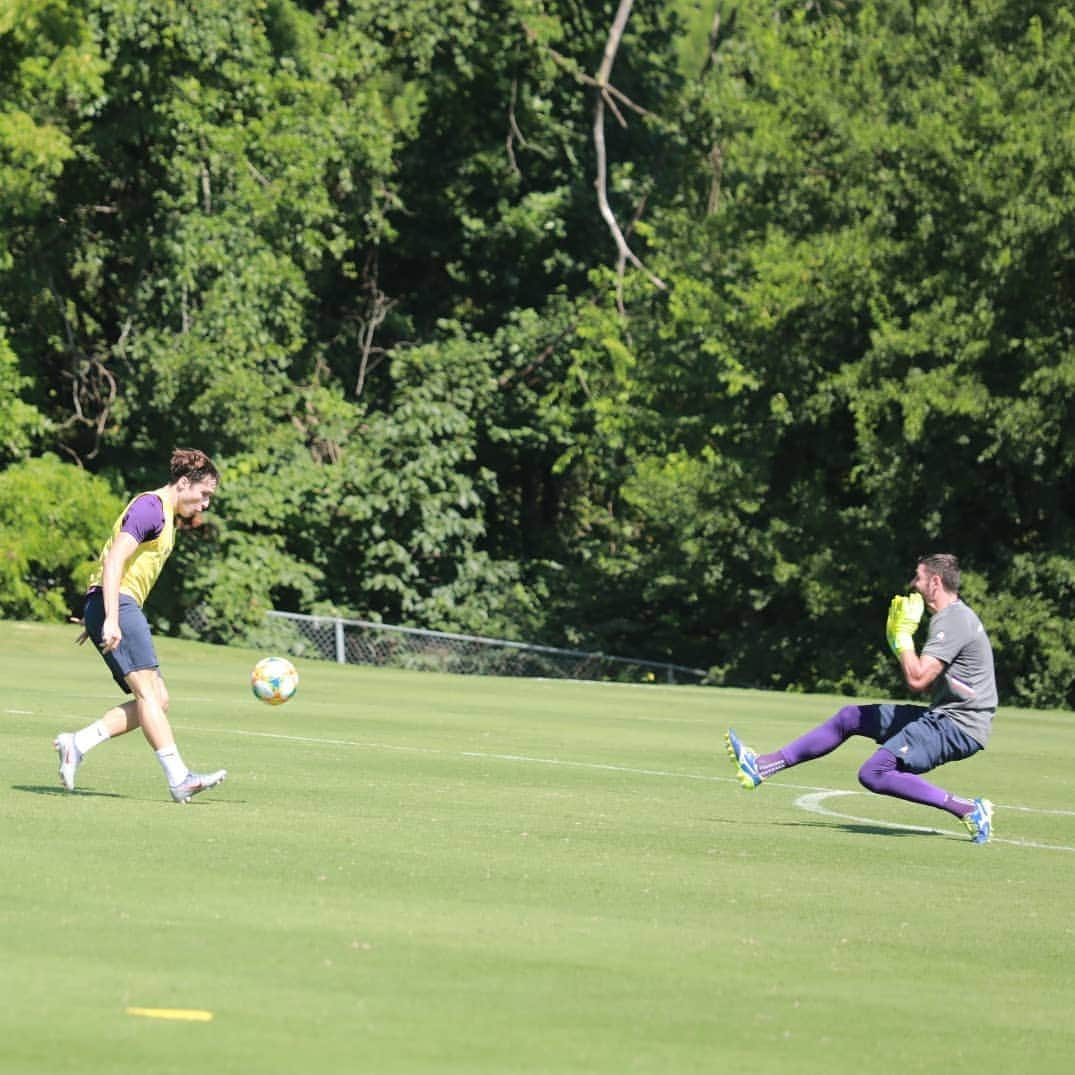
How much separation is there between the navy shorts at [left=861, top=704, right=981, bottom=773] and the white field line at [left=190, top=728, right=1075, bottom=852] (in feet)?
2.32

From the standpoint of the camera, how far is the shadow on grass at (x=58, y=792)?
12.1 meters

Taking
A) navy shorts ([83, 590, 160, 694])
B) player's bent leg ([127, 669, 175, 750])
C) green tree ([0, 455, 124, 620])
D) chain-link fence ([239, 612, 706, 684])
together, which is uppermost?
navy shorts ([83, 590, 160, 694])

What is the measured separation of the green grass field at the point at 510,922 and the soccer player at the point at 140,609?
32 centimetres

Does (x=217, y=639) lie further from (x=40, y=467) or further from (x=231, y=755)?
(x=231, y=755)

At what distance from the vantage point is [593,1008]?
689 cm

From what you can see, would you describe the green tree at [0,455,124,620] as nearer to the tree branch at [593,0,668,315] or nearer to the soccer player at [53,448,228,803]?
the tree branch at [593,0,668,315]

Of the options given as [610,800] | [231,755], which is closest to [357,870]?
[610,800]

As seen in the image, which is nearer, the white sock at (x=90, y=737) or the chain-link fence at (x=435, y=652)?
the white sock at (x=90, y=737)

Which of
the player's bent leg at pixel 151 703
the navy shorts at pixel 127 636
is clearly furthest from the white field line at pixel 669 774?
the navy shorts at pixel 127 636

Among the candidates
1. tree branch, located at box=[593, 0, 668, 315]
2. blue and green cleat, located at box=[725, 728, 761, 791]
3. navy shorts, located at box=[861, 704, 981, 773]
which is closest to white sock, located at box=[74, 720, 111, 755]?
blue and green cleat, located at box=[725, 728, 761, 791]

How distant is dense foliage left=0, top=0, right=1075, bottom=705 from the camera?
129 ft

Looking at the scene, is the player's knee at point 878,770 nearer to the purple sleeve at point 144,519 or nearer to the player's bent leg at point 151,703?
the player's bent leg at point 151,703

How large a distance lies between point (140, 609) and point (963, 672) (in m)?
4.75

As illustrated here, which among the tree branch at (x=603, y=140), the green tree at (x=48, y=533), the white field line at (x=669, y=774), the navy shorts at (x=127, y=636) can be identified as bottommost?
the green tree at (x=48, y=533)
